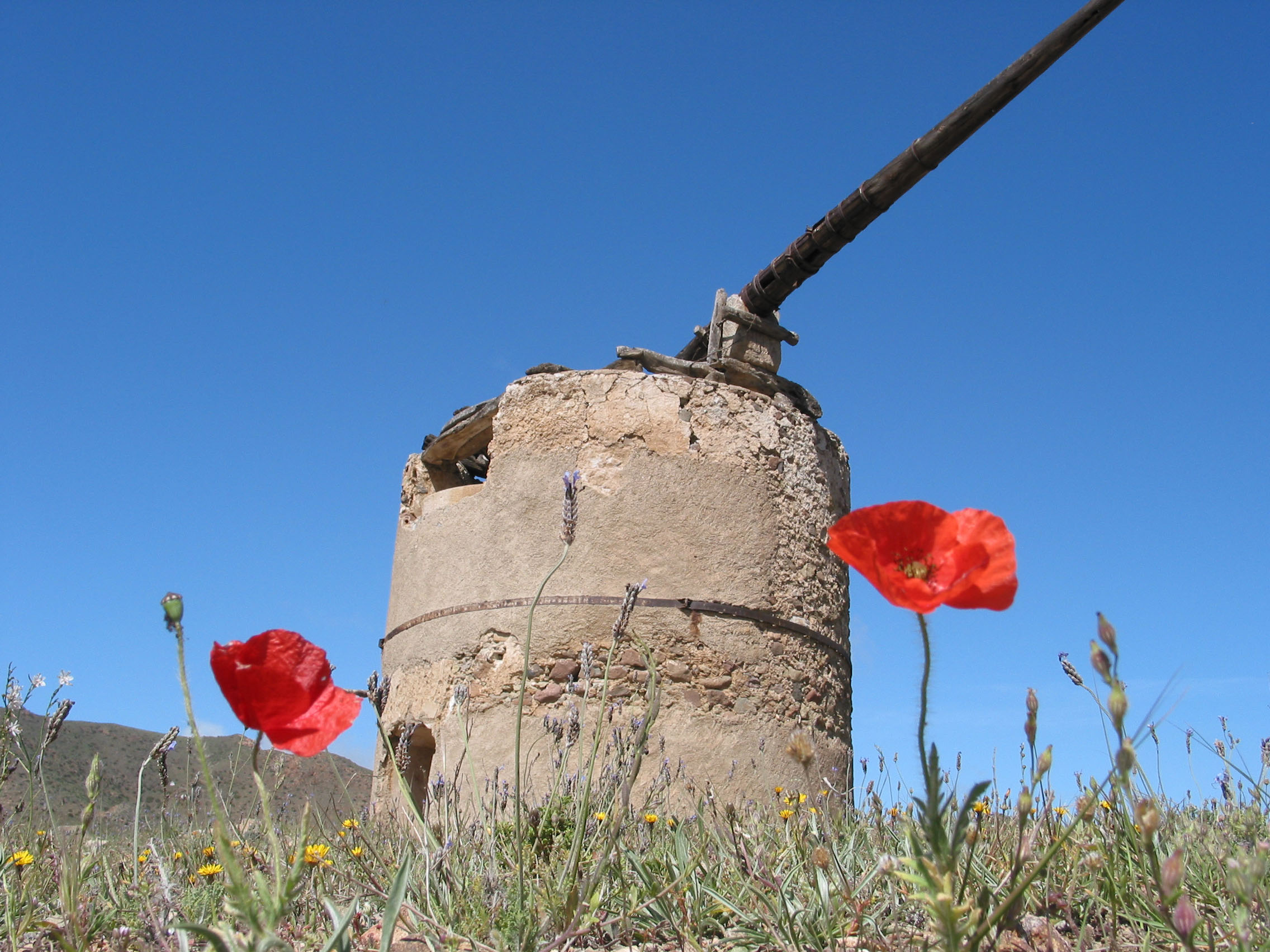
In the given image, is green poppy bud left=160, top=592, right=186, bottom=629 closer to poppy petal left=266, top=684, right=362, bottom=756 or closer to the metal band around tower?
poppy petal left=266, top=684, right=362, bottom=756

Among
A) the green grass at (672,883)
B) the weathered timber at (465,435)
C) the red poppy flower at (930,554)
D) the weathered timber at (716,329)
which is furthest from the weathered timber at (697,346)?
the red poppy flower at (930,554)

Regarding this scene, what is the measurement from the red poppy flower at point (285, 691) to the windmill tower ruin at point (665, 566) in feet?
10.5

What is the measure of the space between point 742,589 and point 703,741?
82 cm

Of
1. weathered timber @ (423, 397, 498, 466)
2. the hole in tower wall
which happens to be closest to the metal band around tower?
the hole in tower wall

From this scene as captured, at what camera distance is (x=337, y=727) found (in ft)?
4.27

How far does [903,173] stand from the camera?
544 centimetres

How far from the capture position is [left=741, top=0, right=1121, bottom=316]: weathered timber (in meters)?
4.96

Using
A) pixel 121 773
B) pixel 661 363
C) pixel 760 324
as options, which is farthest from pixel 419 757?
pixel 121 773

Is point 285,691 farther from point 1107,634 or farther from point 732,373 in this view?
point 732,373

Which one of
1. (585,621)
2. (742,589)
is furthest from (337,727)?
(742,589)

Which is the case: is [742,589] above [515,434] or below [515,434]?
below

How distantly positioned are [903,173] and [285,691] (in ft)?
16.6

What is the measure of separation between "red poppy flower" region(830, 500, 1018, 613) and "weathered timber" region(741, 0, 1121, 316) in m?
4.64

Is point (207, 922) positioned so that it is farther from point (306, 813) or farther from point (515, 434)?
point (515, 434)
